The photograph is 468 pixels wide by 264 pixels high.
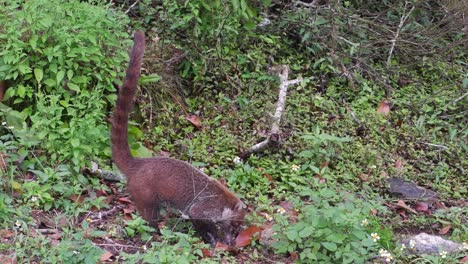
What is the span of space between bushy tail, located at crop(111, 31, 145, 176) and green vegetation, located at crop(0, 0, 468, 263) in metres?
0.40

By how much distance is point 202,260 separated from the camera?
483 centimetres

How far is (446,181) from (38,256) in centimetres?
403

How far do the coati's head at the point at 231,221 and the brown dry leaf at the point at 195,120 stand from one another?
175cm

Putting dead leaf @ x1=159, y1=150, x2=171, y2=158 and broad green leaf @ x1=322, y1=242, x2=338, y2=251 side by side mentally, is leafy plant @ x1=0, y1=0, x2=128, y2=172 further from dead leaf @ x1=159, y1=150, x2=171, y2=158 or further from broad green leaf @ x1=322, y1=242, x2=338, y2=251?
broad green leaf @ x1=322, y1=242, x2=338, y2=251

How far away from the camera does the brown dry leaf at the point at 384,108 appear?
25.3 ft

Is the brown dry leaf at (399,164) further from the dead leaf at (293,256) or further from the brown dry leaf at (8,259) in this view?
the brown dry leaf at (8,259)

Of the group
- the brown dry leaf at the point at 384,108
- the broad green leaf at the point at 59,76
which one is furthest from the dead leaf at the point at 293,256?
the brown dry leaf at the point at 384,108

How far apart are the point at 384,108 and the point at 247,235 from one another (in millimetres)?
3050

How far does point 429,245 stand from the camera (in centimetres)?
547

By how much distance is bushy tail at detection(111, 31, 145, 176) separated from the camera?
518 cm

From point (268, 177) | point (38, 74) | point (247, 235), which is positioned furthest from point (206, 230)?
point (38, 74)

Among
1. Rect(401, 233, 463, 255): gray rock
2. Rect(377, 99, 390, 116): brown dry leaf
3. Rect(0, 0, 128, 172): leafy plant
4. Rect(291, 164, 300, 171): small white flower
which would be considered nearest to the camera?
Rect(401, 233, 463, 255): gray rock

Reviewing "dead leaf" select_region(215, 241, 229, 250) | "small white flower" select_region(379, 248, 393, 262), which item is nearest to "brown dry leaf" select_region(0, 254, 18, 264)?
"dead leaf" select_region(215, 241, 229, 250)

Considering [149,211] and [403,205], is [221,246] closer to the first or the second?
[149,211]
